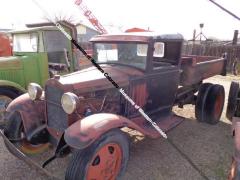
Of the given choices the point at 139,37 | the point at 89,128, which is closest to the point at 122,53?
the point at 139,37

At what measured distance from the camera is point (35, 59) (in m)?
6.08

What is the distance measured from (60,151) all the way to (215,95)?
355 centimetres

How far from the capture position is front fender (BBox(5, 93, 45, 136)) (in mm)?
3680

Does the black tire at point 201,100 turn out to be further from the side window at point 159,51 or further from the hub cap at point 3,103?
the hub cap at point 3,103

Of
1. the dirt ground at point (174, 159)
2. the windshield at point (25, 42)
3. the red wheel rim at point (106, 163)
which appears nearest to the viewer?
the red wheel rim at point (106, 163)

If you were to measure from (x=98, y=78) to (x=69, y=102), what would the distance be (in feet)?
2.44

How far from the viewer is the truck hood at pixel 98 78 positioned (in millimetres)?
3506

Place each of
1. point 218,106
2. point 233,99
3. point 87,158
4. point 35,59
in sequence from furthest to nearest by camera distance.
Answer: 1. point 35,59
2. point 218,106
3. point 233,99
4. point 87,158

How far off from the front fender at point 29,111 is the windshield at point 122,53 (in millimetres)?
1360

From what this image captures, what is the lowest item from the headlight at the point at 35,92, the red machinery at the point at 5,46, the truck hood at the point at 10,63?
the headlight at the point at 35,92

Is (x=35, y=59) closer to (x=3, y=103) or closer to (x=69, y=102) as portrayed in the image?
(x=3, y=103)

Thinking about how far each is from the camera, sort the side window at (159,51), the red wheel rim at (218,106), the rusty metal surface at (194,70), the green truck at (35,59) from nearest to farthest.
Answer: the side window at (159,51), the rusty metal surface at (194,70), the red wheel rim at (218,106), the green truck at (35,59)

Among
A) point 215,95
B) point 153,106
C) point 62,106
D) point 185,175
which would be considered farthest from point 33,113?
point 215,95

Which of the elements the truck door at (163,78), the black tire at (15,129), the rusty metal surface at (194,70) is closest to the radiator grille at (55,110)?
the black tire at (15,129)
